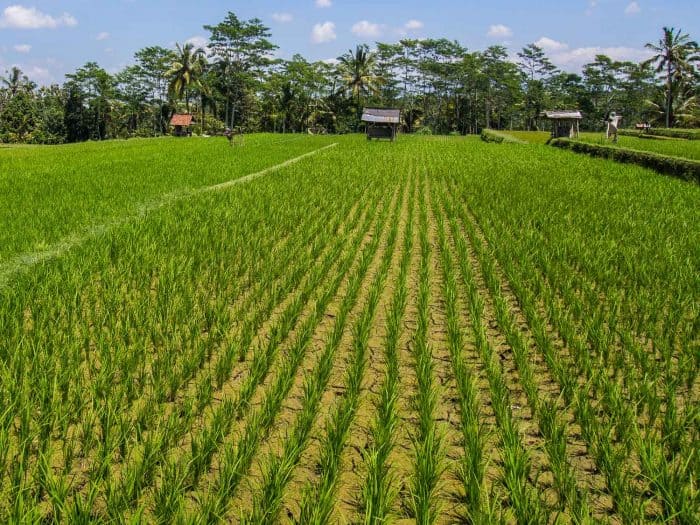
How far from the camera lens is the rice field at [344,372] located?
6.10 feet

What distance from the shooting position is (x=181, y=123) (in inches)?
1587

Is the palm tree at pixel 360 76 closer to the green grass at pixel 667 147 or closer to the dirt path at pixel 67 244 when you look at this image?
the green grass at pixel 667 147

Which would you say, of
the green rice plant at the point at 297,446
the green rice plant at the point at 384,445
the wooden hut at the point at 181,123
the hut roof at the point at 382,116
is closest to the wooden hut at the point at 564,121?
the hut roof at the point at 382,116

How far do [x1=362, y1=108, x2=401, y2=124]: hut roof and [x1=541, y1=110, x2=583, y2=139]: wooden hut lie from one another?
1023cm

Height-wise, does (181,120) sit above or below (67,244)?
Answer: above

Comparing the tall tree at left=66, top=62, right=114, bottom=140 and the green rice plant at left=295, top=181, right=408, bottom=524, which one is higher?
the tall tree at left=66, top=62, right=114, bottom=140

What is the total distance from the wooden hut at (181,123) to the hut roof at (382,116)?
14.5m

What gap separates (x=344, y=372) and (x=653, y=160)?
48.0 feet

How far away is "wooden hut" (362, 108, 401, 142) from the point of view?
1451 inches

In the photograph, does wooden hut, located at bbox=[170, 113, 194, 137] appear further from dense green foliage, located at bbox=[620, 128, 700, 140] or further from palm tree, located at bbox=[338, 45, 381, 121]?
dense green foliage, located at bbox=[620, 128, 700, 140]

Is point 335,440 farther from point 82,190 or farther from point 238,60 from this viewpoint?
point 238,60

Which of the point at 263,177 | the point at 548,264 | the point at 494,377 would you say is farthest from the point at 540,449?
the point at 263,177

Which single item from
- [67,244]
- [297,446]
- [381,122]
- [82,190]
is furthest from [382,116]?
[297,446]

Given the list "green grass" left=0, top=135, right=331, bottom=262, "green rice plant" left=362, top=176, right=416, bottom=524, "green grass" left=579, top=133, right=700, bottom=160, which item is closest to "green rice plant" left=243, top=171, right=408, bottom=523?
"green rice plant" left=362, top=176, right=416, bottom=524
